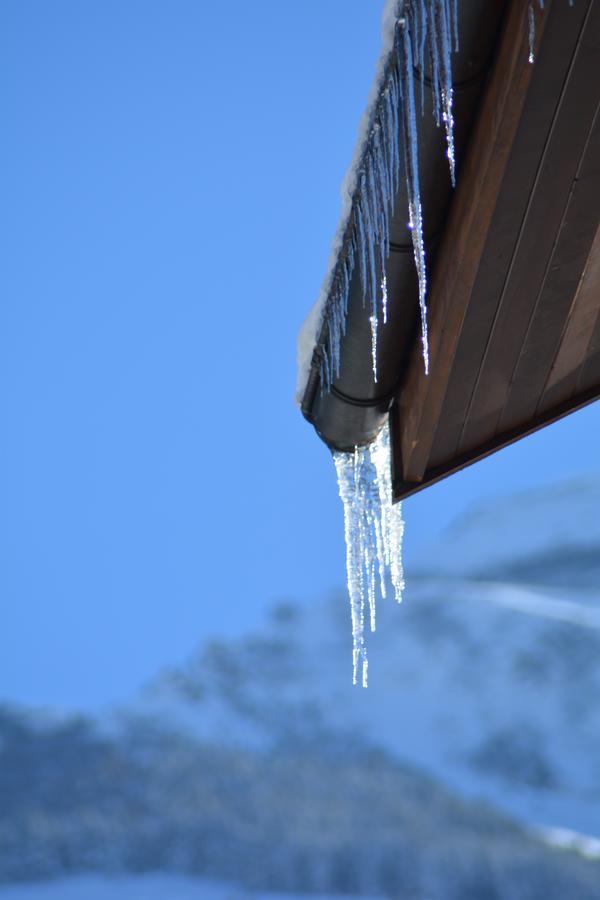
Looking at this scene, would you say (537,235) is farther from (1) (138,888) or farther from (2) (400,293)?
(1) (138,888)

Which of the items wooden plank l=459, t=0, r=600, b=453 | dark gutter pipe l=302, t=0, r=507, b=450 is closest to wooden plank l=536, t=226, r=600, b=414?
wooden plank l=459, t=0, r=600, b=453

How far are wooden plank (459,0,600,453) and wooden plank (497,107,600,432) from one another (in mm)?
18

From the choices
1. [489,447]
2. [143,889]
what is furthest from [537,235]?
[143,889]

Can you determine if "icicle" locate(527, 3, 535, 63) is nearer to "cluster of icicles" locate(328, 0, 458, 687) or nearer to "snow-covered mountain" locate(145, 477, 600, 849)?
"cluster of icicles" locate(328, 0, 458, 687)

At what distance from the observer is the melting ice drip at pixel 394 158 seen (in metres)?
1.75

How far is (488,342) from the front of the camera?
92.7 inches

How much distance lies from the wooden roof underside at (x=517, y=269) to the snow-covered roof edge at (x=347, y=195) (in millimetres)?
193

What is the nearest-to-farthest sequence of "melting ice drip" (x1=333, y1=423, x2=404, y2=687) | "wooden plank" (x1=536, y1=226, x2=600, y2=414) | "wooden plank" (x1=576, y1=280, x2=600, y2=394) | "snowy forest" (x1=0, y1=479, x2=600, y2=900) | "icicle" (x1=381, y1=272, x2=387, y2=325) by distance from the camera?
"icicle" (x1=381, y1=272, x2=387, y2=325), "wooden plank" (x1=536, y1=226, x2=600, y2=414), "wooden plank" (x1=576, y1=280, x2=600, y2=394), "melting ice drip" (x1=333, y1=423, x2=404, y2=687), "snowy forest" (x1=0, y1=479, x2=600, y2=900)

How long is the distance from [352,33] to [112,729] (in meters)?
71.6

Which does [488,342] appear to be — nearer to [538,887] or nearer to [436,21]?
[436,21]

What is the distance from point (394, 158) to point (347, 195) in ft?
0.58

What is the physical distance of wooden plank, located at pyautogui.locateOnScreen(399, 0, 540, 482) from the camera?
5.79ft

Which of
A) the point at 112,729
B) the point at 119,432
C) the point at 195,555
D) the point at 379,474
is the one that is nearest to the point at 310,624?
the point at 112,729

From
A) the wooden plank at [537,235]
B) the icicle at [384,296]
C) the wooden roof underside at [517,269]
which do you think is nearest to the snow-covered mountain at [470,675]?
the wooden roof underside at [517,269]
